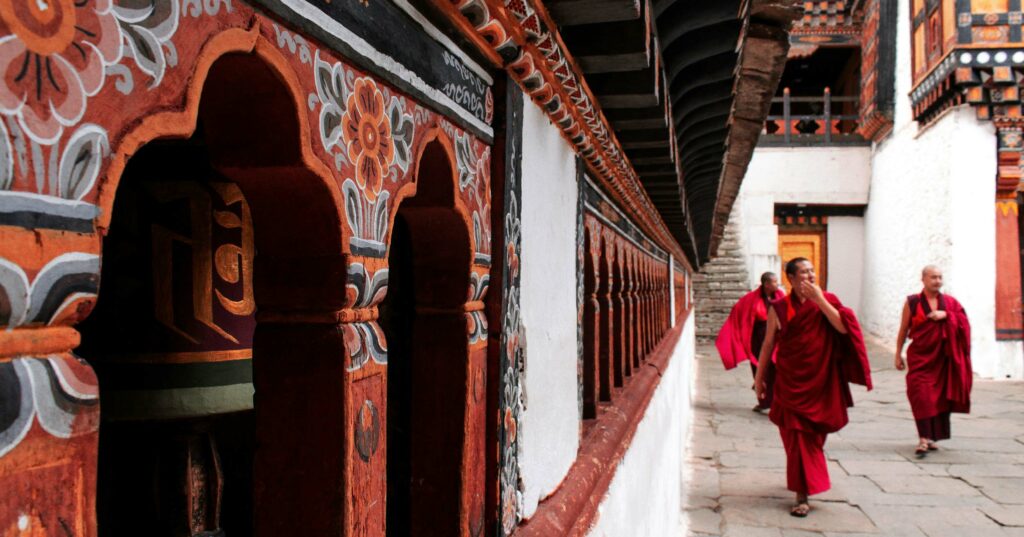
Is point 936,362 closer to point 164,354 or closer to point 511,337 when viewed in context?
point 511,337

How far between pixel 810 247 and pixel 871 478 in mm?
14178

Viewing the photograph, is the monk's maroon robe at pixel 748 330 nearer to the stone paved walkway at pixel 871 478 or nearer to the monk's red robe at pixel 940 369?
the stone paved walkway at pixel 871 478

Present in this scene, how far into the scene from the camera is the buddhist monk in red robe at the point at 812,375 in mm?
4949

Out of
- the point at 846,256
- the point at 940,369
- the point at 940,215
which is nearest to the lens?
the point at 940,369

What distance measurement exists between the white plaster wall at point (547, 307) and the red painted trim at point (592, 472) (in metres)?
0.03

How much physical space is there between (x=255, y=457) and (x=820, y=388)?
4.60 meters

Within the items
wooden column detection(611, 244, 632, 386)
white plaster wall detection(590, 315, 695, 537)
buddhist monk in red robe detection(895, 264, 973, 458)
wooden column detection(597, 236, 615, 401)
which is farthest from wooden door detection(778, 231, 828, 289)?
wooden column detection(597, 236, 615, 401)

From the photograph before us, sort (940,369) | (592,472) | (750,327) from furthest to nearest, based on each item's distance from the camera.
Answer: (750,327) < (940,369) < (592,472)

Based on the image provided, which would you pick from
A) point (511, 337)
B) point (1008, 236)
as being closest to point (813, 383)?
point (511, 337)

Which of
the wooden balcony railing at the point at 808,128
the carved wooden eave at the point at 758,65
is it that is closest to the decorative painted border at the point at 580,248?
the carved wooden eave at the point at 758,65

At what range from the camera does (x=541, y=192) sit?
1.79 meters

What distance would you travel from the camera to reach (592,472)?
2.17 meters

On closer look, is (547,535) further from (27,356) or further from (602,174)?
(602,174)

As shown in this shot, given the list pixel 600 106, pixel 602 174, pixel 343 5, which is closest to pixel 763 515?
pixel 602 174
